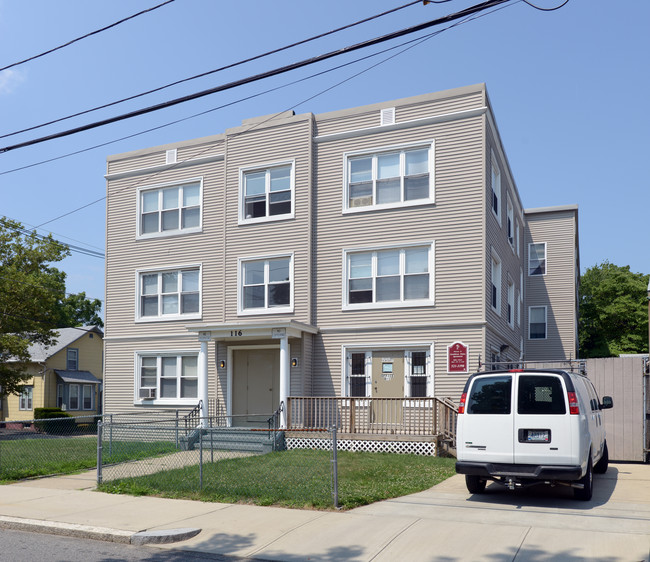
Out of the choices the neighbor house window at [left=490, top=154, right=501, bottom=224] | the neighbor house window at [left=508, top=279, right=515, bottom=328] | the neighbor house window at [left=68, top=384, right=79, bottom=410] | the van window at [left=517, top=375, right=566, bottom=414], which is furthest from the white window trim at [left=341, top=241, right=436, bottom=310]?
the neighbor house window at [left=68, top=384, right=79, bottom=410]

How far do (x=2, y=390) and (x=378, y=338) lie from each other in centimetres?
2248

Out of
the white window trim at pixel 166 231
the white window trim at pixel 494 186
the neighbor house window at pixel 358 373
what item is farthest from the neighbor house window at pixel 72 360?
the white window trim at pixel 494 186

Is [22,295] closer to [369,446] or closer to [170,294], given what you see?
[170,294]

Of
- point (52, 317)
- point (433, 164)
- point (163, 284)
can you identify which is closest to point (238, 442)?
point (163, 284)

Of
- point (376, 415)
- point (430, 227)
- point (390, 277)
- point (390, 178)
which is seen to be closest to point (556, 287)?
point (430, 227)

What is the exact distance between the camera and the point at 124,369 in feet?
73.3

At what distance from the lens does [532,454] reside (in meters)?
9.39

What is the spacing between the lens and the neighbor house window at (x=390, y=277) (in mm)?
18438

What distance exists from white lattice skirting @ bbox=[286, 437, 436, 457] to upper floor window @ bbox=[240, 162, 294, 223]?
6805mm

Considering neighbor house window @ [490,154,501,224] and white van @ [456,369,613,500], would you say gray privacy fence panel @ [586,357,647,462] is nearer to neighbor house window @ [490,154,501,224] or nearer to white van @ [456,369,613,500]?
white van @ [456,369,613,500]

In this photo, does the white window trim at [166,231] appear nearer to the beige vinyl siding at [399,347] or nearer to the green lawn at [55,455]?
the beige vinyl siding at [399,347]

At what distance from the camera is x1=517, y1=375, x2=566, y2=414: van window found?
9.48 m

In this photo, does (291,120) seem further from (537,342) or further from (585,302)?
(585,302)

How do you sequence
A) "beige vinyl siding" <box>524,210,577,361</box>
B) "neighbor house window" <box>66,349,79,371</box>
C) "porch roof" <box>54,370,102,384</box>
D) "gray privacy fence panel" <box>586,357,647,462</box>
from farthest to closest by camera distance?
1. "neighbor house window" <box>66,349,79,371</box>
2. "porch roof" <box>54,370,102,384</box>
3. "beige vinyl siding" <box>524,210,577,361</box>
4. "gray privacy fence panel" <box>586,357,647,462</box>
